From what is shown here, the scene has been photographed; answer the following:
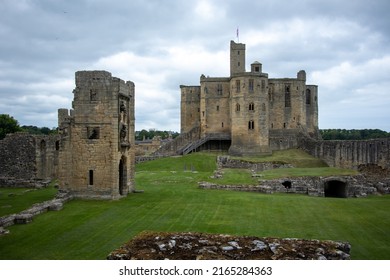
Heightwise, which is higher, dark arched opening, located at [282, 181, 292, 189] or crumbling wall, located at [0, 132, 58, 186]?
crumbling wall, located at [0, 132, 58, 186]

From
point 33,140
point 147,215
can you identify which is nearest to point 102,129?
point 147,215

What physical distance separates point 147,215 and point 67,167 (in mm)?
8866

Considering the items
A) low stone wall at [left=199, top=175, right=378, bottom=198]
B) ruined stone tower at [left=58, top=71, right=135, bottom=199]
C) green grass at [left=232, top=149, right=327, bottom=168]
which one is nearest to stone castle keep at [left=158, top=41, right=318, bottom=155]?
green grass at [left=232, top=149, right=327, bottom=168]

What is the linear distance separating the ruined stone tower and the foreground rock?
1510 cm

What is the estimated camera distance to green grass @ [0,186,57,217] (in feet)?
76.5

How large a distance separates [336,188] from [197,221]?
686 inches

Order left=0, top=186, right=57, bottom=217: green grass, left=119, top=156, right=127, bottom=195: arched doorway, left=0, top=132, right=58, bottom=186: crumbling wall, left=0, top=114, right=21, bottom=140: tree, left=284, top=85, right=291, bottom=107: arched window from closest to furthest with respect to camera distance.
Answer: left=0, top=186, right=57, bottom=217: green grass < left=119, top=156, right=127, bottom=195: arched doorway < left=0, top=132, right=58, bottom=186: crumbling wall < left=284, top=85, right=291, bottom=107: arched window < left=0, top=114, right=21, bottom=140: tree

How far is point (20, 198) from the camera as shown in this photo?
90.1 ft

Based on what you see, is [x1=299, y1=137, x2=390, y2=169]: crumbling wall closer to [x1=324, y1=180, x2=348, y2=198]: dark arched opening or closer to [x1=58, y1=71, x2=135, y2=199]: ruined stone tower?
[x1=324, y1=180, x2=348, y2=198]: dark arched opening

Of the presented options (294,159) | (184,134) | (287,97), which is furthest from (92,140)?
(287,97)

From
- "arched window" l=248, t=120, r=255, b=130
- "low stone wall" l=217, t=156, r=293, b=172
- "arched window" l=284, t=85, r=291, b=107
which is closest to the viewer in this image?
"low stone wall" l=217, t=156, r=293, b=172

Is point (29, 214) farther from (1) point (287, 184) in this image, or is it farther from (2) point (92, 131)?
(1) point (287, 184)

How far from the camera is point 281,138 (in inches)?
2470

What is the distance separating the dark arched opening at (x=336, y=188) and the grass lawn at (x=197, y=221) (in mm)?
3375
